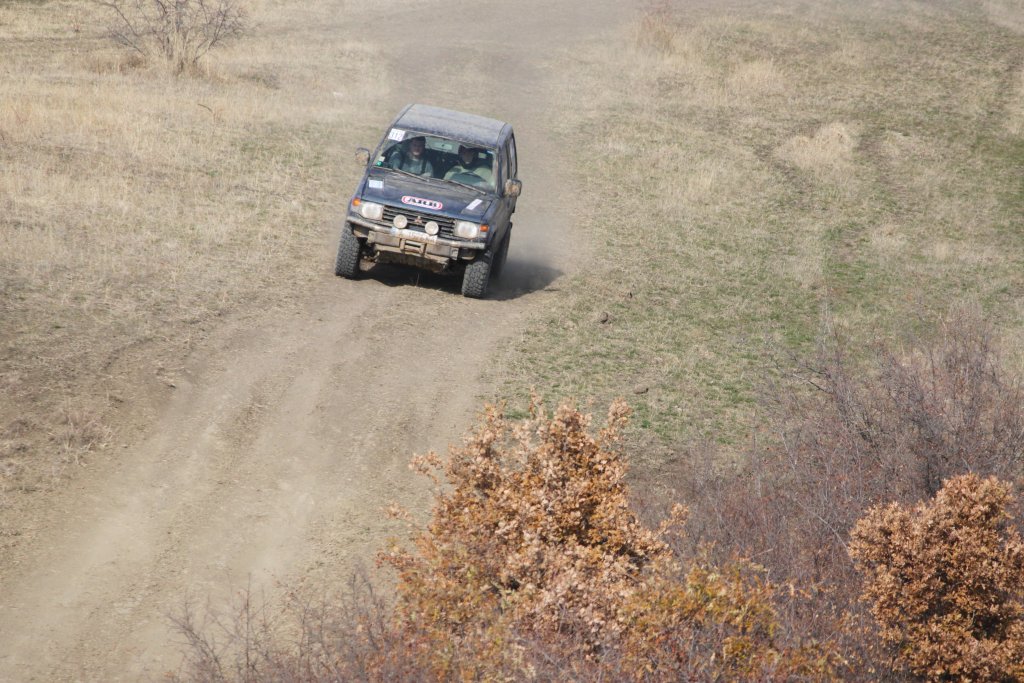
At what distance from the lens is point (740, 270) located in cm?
1630

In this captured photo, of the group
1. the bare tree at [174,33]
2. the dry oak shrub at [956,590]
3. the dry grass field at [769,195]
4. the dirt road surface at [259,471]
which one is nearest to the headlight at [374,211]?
the dirt road surface at [259,471]

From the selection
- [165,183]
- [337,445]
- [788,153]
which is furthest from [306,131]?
[337,445]

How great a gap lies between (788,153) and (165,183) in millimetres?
14210

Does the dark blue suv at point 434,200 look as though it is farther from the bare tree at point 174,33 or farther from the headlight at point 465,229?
Answer: the bare tree at point 174,33

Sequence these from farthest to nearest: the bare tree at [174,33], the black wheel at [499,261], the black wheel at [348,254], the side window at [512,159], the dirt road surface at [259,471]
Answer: the bare tree at [174,33] < the black wheel at [499,261] < the side window at [512,159] < the black wheel at [348,254] < the dirt road surface at [259,471]

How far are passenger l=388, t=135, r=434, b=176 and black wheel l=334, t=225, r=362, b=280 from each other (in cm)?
106

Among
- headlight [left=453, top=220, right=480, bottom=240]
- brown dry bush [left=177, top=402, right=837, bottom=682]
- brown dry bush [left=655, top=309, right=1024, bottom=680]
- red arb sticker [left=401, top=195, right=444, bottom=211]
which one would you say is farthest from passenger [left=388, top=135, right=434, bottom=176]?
brown dry bush [left=177, top=402, right=837, bottom=682]

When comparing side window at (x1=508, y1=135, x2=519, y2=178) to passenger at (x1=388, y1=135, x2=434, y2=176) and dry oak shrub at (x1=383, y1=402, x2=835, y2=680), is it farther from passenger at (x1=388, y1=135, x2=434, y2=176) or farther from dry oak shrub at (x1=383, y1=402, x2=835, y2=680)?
dry oak shrub at (x1=383, y1=402, x2=835, y2=680)

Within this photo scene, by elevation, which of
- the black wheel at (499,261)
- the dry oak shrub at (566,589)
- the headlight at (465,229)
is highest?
the dry oak shrub at (566,589)

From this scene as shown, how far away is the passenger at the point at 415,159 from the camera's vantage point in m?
13.1

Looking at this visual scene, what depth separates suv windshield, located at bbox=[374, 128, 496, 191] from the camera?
43.0 feet

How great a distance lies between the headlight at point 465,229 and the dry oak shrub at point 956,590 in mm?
7032

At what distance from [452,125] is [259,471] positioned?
6.33m

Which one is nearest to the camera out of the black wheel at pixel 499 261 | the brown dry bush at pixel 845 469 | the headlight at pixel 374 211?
the brown dry bush at pixel 845 469
